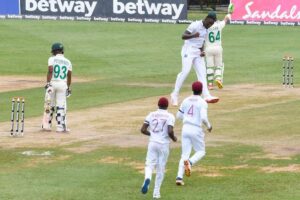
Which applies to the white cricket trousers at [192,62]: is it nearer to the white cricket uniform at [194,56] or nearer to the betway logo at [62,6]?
the white cricket uniform at [194,56]

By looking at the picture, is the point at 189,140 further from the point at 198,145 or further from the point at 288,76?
the point at 288,76

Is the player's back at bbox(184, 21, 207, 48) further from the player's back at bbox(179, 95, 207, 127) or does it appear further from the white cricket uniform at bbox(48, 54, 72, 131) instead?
the player's back at bbox(179, 95, 207, 127)

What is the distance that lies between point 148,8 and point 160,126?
45.3m

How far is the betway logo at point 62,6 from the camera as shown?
62281 millimetres

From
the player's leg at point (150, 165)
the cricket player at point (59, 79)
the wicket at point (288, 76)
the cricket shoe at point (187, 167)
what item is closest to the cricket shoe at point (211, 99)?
the cricket player at point (59, 79)

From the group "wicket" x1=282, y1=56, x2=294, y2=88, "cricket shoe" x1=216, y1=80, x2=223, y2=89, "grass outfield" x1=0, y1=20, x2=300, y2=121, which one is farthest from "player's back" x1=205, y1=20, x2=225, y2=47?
"wicket" x1=282, y1=56, x2=294, y2=88

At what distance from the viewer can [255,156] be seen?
20.5 meters

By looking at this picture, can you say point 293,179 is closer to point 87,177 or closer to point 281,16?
point 87,177

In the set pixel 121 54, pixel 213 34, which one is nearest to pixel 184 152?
pixel 213 34

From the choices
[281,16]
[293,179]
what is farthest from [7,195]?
[281,16]

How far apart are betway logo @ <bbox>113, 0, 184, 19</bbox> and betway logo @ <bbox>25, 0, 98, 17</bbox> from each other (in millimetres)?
1683

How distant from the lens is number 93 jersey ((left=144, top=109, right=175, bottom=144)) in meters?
16.7

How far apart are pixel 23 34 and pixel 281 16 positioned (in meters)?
16.0

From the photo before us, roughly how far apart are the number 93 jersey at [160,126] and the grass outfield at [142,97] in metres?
1.03
